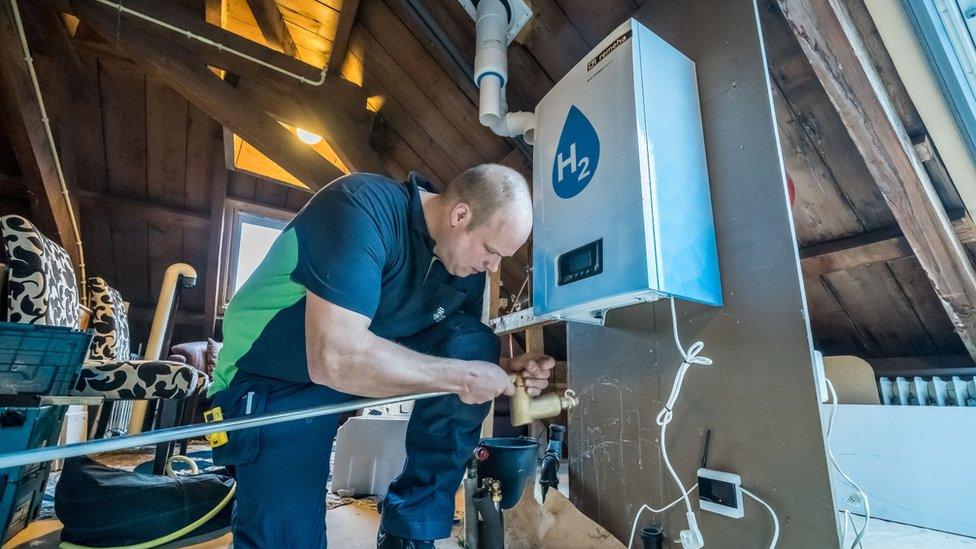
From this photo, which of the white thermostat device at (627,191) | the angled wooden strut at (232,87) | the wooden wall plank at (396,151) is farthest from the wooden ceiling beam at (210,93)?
the white thermostat device at (627,191)

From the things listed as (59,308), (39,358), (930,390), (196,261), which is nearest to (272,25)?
(196,261)

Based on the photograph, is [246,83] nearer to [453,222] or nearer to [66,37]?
[66,37]

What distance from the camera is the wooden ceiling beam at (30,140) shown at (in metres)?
2.19

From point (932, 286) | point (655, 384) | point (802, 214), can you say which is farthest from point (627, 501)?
point (932, 286)

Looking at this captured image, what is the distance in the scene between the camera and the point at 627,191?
2.98 ft

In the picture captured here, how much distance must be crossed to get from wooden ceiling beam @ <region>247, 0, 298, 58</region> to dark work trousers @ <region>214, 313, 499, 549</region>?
275cm

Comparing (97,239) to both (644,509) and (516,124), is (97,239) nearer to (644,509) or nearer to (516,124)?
(516,124)

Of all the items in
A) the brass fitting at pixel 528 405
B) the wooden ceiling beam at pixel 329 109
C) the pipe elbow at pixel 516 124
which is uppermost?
the wooden ceiling beam at pixel 329 109

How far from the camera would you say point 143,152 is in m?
3.24

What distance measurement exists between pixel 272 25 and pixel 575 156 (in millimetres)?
2956

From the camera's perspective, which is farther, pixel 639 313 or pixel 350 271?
pixel 639 313

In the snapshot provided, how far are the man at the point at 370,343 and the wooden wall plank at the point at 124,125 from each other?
2.89 m

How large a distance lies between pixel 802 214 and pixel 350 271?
1.59 meters

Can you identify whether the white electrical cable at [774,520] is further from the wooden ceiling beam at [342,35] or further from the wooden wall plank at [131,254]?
the wooden wall plank at [131,254]
